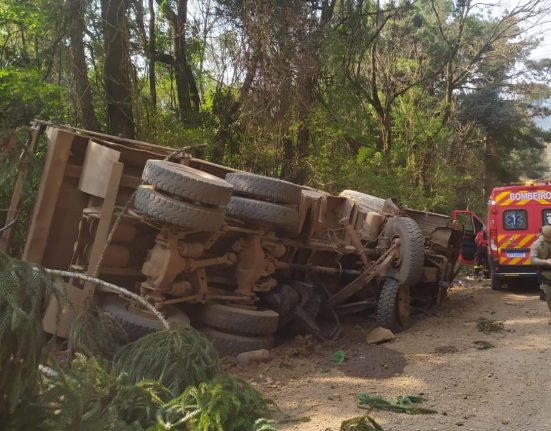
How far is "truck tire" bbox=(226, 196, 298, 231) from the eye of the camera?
21.1 ft

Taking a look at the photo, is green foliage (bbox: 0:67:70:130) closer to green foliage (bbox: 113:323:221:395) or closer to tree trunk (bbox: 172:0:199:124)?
tree trunk (bbox: 172:0:199:124)

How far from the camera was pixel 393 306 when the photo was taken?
7672 mm

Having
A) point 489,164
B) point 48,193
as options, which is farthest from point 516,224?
point 489,164

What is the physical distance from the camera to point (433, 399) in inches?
193

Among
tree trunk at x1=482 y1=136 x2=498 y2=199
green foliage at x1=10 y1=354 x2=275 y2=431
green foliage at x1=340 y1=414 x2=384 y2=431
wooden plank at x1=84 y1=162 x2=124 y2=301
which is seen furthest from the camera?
tree trunk at x1=482 y1=136 x2=498 y2=199

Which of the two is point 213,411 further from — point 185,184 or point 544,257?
point 544,257

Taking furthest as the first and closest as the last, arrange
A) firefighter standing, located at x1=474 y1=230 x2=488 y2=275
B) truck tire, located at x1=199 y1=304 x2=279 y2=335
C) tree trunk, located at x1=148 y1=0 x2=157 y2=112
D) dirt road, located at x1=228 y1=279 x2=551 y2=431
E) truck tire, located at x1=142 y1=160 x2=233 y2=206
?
firefighter standing, located at x1=474 y1=230 x2=488 y2=275
tree trunk, located at x1=148 y1=0 x2=157 y2=112
truck tire, located at x1=199 y1=304 x2=279 y2=335
truck tire, located at x1=142 y1=160 x2=233 y2=206
dirt road, located at x1=228 y1=279 x2=551 y2=431

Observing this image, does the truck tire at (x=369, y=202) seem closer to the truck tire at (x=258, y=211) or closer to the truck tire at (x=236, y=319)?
the truck tire at (x=258, y=211)

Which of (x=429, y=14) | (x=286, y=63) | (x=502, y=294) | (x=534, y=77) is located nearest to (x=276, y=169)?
(x=286, y=63)

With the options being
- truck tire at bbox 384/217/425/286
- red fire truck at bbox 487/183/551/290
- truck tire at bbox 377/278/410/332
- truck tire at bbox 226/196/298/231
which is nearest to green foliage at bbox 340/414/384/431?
truck tire at bbox 226/196/298/231

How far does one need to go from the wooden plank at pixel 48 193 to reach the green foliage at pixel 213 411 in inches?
126

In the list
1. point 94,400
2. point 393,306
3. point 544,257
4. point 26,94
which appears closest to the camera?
point 94,400

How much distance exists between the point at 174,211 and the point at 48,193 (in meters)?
1.61

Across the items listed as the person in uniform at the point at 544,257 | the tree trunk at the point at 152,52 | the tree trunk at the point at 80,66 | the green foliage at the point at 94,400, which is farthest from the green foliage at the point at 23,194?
the tree trunk at the point at 152,52
